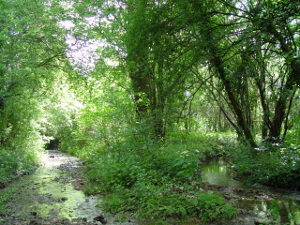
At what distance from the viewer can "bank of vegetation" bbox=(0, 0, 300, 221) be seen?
529 centimetres

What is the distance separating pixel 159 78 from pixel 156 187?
260cm

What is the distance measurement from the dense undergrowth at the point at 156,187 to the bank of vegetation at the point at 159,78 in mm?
26

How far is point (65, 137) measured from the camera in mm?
27703

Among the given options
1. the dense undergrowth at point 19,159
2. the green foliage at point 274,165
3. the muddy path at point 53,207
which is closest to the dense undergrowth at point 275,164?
the green foliage at point 274,165

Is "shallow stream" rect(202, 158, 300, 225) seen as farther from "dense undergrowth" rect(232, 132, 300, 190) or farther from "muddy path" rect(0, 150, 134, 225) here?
"muddy path" rect(0, 150, 134, 225)

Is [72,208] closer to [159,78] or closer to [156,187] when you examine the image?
[156,187]

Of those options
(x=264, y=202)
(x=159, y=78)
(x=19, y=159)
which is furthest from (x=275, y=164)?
(x=19, y=159)

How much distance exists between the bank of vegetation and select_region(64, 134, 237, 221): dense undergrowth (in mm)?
26

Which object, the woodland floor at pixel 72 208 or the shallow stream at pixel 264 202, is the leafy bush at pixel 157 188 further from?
the shallow stream at pixel 264 202

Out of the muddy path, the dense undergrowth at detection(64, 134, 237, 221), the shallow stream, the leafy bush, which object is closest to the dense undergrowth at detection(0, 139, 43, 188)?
the muddy path

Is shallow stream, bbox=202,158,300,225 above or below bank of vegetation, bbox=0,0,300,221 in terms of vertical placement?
below

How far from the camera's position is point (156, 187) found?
218 inches

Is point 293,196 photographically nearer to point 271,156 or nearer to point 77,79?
point 271,156

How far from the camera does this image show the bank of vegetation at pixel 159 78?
17.3 ft
